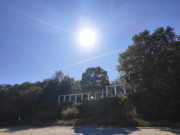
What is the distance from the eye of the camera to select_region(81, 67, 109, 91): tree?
23.6 metres

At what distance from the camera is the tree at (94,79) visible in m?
23.6

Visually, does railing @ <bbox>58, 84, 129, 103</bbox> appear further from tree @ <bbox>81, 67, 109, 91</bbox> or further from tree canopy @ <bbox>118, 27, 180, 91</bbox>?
tree canopy @ <bbox>118, 27, 180, 91</bbox>

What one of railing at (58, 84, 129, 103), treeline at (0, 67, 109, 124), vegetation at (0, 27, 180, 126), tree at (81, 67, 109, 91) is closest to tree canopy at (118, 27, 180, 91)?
vegetation at (0, 27, 180, 126)

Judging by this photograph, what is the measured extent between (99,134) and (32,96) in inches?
629

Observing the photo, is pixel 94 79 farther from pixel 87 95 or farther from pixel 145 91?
pixel 145 91

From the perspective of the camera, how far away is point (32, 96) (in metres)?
18.5

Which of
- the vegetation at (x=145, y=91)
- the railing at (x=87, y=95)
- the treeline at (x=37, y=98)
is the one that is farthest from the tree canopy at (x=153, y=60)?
the treeline at (x=37, y=98)

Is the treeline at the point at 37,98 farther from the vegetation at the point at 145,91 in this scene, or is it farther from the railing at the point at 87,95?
the vegetation at the point at 145,91

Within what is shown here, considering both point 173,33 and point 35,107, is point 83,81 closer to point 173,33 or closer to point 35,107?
point 35,107

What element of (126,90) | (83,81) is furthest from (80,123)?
(83,81)

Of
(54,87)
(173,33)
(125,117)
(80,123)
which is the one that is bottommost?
(80,123)

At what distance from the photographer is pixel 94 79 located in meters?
24.3

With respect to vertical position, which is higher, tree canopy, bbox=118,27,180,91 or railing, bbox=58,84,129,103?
tree canopy, bbox=118,27,180,91

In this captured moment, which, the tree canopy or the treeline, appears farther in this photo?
the treeline
